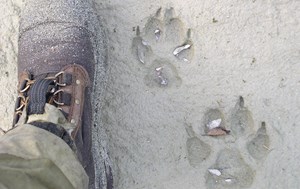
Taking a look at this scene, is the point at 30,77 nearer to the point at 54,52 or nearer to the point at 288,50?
the point at 54,52

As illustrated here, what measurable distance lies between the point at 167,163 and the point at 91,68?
0.32 meters

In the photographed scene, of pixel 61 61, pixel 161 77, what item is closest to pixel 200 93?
pixel 161 77

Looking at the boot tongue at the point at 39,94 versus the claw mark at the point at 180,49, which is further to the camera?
the claw mark at the point at 180,49

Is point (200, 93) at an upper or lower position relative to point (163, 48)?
lower

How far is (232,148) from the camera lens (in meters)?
1.56

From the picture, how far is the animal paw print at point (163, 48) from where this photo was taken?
161 centimetres

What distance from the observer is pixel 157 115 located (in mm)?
1620

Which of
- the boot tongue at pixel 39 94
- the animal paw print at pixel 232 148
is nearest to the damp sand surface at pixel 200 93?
the animal paw print at pixel 232 148

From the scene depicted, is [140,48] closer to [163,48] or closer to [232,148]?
[163,48]

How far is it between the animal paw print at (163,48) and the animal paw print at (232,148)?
150mm

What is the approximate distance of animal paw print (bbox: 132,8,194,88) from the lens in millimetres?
1608

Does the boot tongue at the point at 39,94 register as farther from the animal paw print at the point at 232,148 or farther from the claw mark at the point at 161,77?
the animal paw print at the point at 232,148

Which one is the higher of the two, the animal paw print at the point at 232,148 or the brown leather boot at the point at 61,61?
the brown leather boot at the point at 61,61

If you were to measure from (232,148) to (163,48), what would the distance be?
320mm
